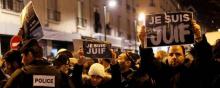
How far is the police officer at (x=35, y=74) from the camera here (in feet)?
19.6

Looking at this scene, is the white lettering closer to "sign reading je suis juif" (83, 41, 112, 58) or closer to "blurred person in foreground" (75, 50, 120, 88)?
"blurred person in foreground" (75, 50, 120, 88)

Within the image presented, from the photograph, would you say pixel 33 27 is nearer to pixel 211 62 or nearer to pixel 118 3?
pixel 211 62

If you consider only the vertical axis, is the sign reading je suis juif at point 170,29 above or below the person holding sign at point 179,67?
above

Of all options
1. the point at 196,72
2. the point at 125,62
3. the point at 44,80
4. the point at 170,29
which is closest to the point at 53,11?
the point at 125,62

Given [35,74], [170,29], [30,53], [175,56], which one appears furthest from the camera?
[170,29]

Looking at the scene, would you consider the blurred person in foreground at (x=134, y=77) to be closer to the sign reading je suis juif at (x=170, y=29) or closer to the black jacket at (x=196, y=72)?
the black jacket at (x=196, y=72)

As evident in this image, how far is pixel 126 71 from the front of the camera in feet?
27.7

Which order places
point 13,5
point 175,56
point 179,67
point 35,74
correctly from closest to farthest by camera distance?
point 35,74 < point 179,67 < point 175,56 < point 13,5

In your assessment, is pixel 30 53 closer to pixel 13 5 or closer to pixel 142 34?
pixel 142 34

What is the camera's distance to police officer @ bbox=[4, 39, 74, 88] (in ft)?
19.6

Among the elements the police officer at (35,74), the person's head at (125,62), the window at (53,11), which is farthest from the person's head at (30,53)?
the window at (53,11)

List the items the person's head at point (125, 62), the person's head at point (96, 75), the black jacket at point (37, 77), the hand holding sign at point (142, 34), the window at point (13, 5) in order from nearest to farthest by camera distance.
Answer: the black jacket at point (37, 77), the person's head at point (96, 75), the hand holding sign at point (142, 34), the person's head at point (125, 62), the window at point (13, 5)

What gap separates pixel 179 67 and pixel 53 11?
59.0 feet

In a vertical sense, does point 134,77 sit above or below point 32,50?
below
